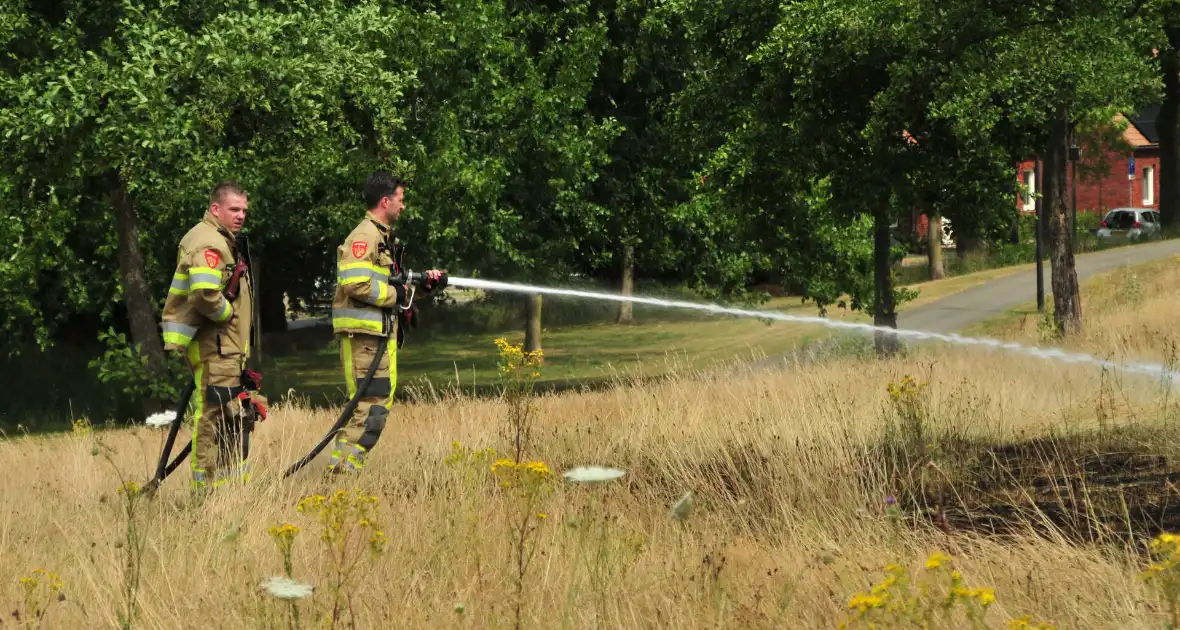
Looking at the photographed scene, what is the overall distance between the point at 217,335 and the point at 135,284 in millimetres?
9703

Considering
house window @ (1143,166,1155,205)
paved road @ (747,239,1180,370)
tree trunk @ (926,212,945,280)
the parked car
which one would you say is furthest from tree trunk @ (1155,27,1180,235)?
house window @ (1143,166,1155,205)

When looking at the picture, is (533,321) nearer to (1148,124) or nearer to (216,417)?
(216,417)

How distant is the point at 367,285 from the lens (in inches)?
294

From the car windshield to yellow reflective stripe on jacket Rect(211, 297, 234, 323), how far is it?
52.0 metres

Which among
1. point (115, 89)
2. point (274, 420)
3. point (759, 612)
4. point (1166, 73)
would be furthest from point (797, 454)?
point (1166, 73)

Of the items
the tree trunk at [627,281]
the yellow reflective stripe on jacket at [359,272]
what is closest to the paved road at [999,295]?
the tree trunk at [627,281]

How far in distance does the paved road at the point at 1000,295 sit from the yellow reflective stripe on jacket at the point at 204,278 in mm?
19415

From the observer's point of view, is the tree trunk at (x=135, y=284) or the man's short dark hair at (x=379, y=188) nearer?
the man's short dark hair at (x=379, y=188)

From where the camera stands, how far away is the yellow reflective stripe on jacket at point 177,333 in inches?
279

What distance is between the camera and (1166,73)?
40.7 meters

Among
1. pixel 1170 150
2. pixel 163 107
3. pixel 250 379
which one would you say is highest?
pixel 163 107

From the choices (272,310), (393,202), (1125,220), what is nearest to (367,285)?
(393,202)

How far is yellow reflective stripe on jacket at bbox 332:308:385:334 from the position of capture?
298 inches

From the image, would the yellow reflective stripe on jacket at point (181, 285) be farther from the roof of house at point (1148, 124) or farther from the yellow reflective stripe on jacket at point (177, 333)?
the roof of house at point (1148, 124)
